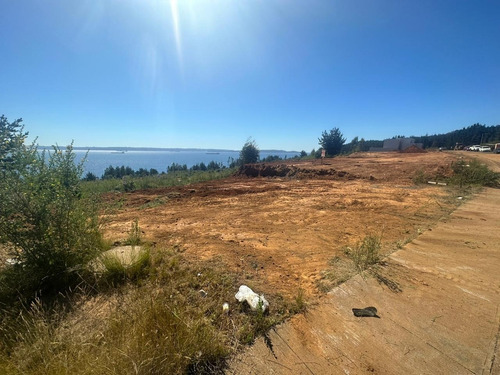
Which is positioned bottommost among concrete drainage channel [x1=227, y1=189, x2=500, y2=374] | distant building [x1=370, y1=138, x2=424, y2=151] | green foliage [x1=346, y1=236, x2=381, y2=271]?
concrete drainage channel [x1=227, y1=189, x2=500, y2=374]

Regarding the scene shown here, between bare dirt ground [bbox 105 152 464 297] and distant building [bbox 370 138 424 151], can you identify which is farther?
distant building [bbox 370 138 424 151]

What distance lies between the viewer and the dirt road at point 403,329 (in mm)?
1931

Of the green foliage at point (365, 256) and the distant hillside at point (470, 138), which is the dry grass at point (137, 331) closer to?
the green foliage at point (365, 256)

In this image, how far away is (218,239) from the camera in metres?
4.86

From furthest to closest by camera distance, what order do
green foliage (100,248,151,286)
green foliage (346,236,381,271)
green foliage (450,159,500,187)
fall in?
green foliage (450,159,500,187) → green foliage (346,236,381,271) → green foliage (100,248,151,286)

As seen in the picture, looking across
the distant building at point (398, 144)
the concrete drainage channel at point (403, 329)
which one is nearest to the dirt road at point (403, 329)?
the concrete drainage channel at point (403, 329)

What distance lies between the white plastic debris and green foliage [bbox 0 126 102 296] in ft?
6.21

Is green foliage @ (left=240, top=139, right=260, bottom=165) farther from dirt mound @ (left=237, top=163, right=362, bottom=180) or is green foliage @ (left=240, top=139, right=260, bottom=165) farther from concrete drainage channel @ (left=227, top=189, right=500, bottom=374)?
concrete drainage channel @ (left=227, top=189, right=500, bottom=374)

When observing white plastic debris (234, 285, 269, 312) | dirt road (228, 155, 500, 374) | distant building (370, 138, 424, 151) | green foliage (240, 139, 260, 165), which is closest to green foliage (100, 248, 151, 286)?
white plastic debris (234, 285, 269, 312)

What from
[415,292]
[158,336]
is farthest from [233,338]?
[415,292]

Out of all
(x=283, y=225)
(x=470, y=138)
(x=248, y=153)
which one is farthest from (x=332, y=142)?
(x=470, y=138)

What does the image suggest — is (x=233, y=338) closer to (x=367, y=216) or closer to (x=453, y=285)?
(x=453, y=285)

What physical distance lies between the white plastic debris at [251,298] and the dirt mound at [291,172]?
12.9m

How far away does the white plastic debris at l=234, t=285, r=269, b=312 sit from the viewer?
2515 mm
